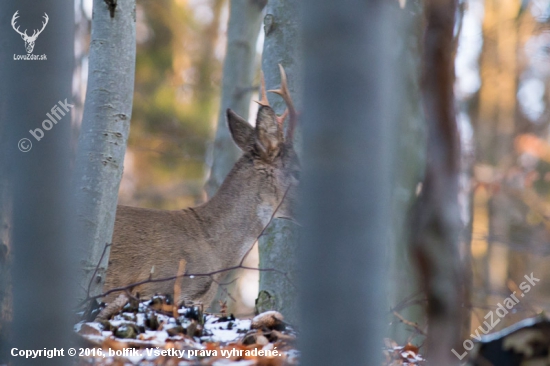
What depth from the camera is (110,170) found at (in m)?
4.86

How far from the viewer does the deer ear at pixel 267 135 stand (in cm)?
616

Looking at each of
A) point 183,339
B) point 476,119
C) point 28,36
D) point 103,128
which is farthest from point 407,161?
point 476,119

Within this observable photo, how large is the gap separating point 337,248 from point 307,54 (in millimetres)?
548

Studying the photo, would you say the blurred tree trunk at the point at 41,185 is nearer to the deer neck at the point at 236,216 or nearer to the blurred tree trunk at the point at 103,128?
the blurred tree trunk at the point at 103,128

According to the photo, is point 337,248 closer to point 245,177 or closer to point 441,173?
point 441,173

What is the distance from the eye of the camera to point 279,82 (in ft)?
21.3

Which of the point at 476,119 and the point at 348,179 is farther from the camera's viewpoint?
the point at 476,119

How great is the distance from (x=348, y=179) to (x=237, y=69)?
876cm

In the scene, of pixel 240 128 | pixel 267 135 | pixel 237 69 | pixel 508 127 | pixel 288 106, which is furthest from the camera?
pixel 508 127

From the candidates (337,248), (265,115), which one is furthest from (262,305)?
(337,248)

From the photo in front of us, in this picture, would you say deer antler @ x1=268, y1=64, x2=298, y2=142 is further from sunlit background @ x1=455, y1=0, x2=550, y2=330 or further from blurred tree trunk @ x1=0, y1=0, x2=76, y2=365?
sunlit background @ x1=455, y1=0, x2=550, y2=330

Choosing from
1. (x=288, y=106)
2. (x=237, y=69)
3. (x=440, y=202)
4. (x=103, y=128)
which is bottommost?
(x=440, y=202)

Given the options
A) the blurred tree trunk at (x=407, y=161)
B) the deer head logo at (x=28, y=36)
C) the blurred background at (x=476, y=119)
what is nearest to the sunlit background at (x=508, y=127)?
the blurred background at (x=476, y=119)

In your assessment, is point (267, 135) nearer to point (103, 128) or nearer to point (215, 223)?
point (215, 223)
